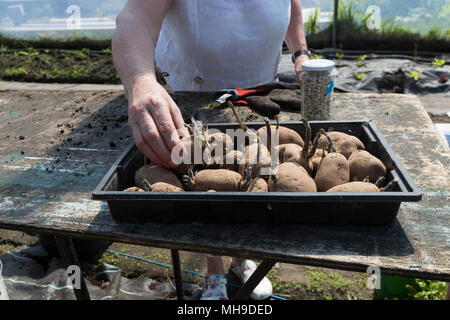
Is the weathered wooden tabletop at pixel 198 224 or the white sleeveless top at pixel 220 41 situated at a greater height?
the white sleeveless top at pixel 220 41

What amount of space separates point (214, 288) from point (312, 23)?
4649 millimetres

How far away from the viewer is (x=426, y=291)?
1791mm

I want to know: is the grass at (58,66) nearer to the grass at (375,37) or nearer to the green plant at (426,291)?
the grass at (375,37)

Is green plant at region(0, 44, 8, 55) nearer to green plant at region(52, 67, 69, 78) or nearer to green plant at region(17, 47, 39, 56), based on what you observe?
green plant at region(17, 47, 39, 56)

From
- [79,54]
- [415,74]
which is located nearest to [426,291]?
[415,74]

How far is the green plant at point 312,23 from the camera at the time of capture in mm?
5488

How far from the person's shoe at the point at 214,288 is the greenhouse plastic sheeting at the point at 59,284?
0.14 m

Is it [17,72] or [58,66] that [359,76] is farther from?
[17,72]

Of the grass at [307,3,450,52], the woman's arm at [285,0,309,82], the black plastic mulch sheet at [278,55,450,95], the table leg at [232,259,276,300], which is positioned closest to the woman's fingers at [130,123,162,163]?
the table leg at [232,259,276,300]

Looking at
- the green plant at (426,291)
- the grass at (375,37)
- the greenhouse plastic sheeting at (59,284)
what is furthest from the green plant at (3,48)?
the green plant at (426,291)

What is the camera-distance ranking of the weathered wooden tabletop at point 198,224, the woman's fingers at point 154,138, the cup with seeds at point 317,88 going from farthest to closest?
the cup with seeds at point 317,88 < the woman's fingers at point 154,138 < the weathered wooden tabletop at point 198,224

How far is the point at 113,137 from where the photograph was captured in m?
1.63

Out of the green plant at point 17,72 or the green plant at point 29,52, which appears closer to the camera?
the green plant at point 17,72
